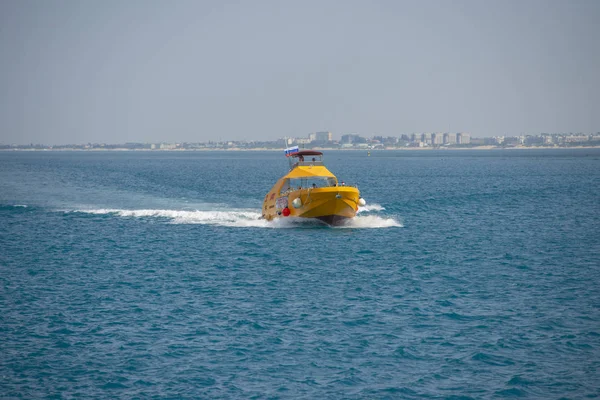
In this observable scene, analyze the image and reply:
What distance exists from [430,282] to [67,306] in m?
18.7

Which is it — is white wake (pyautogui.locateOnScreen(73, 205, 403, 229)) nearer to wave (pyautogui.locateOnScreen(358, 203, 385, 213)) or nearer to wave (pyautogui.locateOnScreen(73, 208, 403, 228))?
wave (pyautogui.locateOnScreen(73, 208, 403, 228))

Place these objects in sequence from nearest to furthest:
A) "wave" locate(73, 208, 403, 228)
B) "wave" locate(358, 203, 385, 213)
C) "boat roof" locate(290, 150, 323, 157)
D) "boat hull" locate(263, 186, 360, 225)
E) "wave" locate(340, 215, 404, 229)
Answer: "boat hull" locate(263, 186, 360, 225) < "wave" locate(73, 208, 403, 228) < "wave" locate(340, 215, 404, 229) < "boat roof" locate(290, 150, 323, 157) < "wave" locate(358, 203, 385, 213)

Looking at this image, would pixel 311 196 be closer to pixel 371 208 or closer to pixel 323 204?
pixel 323 204

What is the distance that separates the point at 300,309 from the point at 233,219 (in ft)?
111

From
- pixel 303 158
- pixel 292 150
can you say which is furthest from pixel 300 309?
pixel 292 150

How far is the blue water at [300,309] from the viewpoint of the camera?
2334 centimetres

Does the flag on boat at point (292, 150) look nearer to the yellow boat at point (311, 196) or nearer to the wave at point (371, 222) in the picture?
the yellow boat at point (311, 196)

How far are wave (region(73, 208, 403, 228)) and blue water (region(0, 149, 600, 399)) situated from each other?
433 mm

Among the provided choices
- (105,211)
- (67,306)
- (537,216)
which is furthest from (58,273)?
(537,216)

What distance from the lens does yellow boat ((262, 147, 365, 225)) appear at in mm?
53156

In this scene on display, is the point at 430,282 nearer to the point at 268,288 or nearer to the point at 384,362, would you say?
the point at 268,288

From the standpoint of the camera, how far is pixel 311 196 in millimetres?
53219

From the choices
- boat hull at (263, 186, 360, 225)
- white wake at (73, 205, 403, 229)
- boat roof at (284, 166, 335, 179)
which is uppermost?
boat roof at (284, 166, 335, 179)

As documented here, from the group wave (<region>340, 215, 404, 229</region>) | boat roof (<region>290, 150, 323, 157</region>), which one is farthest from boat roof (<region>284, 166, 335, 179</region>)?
wave (<region>340, 215, 404, 229</region>)
